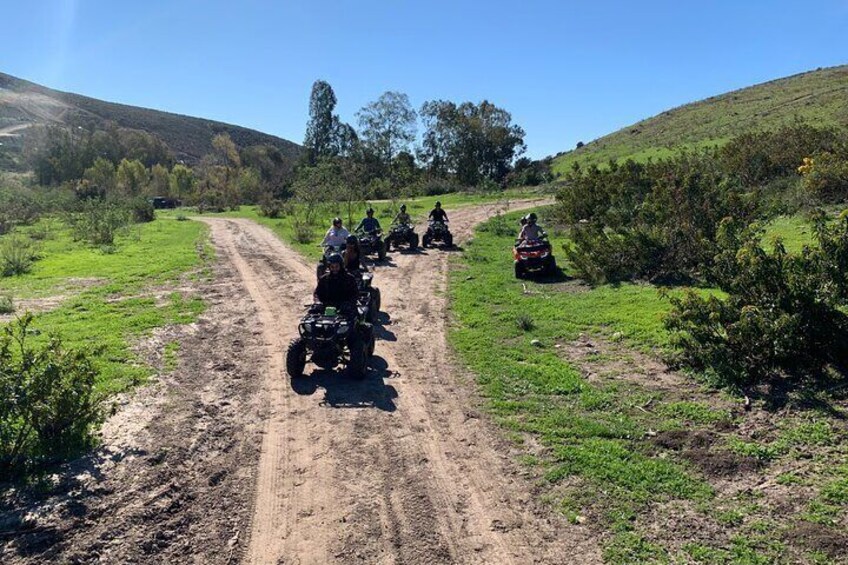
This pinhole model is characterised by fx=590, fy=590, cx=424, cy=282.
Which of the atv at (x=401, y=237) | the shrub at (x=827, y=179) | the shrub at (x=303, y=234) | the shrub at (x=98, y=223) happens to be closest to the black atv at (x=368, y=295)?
the atv at (x=401, y=237)

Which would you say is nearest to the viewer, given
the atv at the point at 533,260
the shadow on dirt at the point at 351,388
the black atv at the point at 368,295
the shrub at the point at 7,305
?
the shadow on dirt at the point at 351,388

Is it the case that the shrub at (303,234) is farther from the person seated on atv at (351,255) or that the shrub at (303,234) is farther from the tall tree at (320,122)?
the tall tree at (320,122)

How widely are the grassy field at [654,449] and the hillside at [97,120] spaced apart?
8943cm

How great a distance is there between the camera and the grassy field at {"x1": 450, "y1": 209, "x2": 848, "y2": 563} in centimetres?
444

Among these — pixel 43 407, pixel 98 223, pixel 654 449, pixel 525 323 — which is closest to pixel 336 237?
pixel 525 323

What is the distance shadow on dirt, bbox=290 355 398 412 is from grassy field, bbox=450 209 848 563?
51.0 inches

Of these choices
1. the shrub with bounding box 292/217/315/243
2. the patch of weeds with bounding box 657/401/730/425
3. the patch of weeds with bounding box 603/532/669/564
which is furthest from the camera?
the shrub with bounding box 292/217/315/243

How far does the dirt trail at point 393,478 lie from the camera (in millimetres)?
4418

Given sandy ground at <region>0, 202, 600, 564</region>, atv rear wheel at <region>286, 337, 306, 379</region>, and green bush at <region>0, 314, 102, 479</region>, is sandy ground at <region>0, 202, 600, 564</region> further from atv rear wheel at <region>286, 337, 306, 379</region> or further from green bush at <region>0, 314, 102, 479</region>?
green bush at <region>0, 314, 102, 479</region>

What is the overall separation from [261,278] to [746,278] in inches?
463

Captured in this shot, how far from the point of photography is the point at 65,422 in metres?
5.82

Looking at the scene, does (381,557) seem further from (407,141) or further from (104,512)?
(407,141)

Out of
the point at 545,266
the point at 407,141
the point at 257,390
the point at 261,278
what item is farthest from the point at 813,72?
the point at 257,390

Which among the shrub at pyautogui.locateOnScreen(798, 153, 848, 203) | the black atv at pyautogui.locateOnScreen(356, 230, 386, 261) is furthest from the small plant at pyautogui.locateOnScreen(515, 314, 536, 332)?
the shrub at pyautogui.locateOnScreen(798, 153, 848, 203)
